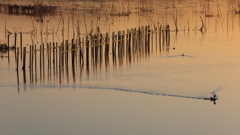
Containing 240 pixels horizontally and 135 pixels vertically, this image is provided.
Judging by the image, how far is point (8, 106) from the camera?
12.7 meters

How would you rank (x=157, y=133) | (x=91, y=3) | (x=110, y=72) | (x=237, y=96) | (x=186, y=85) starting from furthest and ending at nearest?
(x=91, y=3)
(x=110, y=72)
(x=186, y=85)
(x=237, y=96)
(x=157, y=133)

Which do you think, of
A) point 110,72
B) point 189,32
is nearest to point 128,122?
point 110,72

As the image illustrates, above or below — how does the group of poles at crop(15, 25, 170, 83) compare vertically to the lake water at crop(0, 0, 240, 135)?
above

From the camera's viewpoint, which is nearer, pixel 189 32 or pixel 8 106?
pixel 8 106

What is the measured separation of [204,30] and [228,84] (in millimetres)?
15420

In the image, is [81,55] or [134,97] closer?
[134,97]

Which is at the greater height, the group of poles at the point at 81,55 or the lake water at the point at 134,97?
the group of poles at the point at 81,55

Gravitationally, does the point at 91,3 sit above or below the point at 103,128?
above

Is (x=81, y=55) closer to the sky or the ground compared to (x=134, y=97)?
closer to the sky

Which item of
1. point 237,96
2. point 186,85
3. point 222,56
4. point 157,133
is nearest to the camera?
point 157,133

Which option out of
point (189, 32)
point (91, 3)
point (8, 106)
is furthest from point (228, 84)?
point (91, 3)

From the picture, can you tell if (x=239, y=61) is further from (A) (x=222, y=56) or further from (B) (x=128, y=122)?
(B) (x=128, y=122)

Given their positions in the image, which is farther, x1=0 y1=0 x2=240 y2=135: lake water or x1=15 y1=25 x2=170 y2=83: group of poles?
x1=15 y1=25 x2=170 y2=83: group of poles

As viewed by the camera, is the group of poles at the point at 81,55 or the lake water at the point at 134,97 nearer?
the lake water at the point at 134,97
